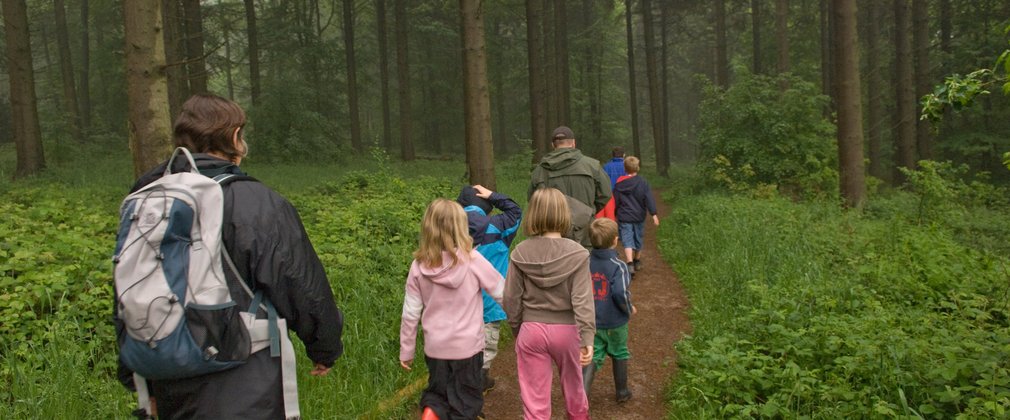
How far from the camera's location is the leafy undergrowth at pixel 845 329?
380cm

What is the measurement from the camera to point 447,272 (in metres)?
3.99

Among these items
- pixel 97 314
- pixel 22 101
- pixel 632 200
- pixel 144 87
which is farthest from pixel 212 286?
pixel 22 101

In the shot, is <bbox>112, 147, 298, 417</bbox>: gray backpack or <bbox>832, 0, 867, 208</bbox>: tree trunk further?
<bbox>832, 0, 867, 208</bbox>: tree trunk

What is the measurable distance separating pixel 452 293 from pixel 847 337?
2949 mm

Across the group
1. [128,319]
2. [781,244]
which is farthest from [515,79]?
[128,319]

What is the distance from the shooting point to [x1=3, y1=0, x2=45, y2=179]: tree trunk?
44.9 feet

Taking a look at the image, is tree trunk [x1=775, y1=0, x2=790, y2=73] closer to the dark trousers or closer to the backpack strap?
the dark trousers

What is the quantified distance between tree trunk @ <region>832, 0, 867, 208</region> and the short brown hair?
12.0m

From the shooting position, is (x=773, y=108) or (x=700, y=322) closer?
(x=700, y=322)

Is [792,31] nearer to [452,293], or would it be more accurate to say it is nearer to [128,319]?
[452,293]

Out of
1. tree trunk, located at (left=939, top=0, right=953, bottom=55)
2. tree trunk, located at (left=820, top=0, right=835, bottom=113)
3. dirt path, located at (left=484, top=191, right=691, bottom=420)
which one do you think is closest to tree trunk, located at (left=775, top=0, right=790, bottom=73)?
tree trunk, located at (left=820, top=0, right=835, bottom=113)

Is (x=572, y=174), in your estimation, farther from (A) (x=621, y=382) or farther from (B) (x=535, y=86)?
(B) (x=535, y=86)

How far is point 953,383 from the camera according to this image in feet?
12.5

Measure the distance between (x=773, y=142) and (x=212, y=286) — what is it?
1598cm
